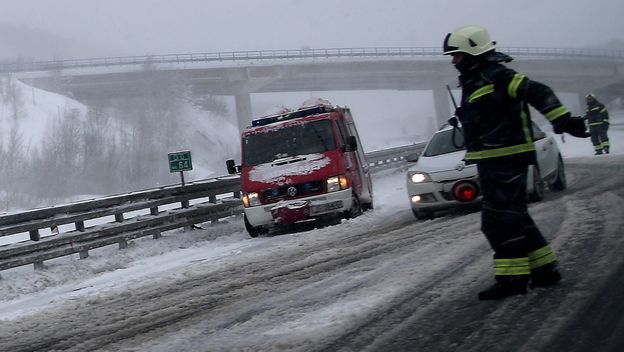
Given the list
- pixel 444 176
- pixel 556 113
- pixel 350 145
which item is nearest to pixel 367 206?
pixel 350 145

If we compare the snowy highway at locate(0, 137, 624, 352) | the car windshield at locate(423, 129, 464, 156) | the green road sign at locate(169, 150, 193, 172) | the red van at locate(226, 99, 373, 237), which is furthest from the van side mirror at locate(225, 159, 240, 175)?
the car windshield at locate(423, 129, 464, 156)

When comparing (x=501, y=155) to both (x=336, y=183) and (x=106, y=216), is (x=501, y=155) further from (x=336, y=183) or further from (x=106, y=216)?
(x=106, y=216)

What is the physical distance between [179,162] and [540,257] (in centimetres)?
876

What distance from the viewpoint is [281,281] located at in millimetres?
5938

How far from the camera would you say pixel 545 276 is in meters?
4.22

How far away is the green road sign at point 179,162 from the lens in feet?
38.3

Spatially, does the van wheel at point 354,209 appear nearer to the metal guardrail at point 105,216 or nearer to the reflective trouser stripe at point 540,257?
the metal guardrail at point 105,216

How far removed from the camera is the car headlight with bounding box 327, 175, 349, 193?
33.5ft

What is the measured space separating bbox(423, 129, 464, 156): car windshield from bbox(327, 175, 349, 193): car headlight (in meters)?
1.50

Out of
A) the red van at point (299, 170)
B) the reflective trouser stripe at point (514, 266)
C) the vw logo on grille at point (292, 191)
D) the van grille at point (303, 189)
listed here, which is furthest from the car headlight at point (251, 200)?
the reflective trouser stripe at point (514, 266)

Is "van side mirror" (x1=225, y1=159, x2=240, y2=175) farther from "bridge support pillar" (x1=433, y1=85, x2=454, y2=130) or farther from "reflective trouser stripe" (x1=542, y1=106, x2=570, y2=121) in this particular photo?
"bridge support pillar" (x1=433, y1=85, x2=454, y2=130)

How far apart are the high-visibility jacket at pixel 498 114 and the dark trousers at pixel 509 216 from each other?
0.30 feet

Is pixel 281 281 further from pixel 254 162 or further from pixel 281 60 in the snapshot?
pixel 281 60

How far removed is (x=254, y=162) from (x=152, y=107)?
150 ft
